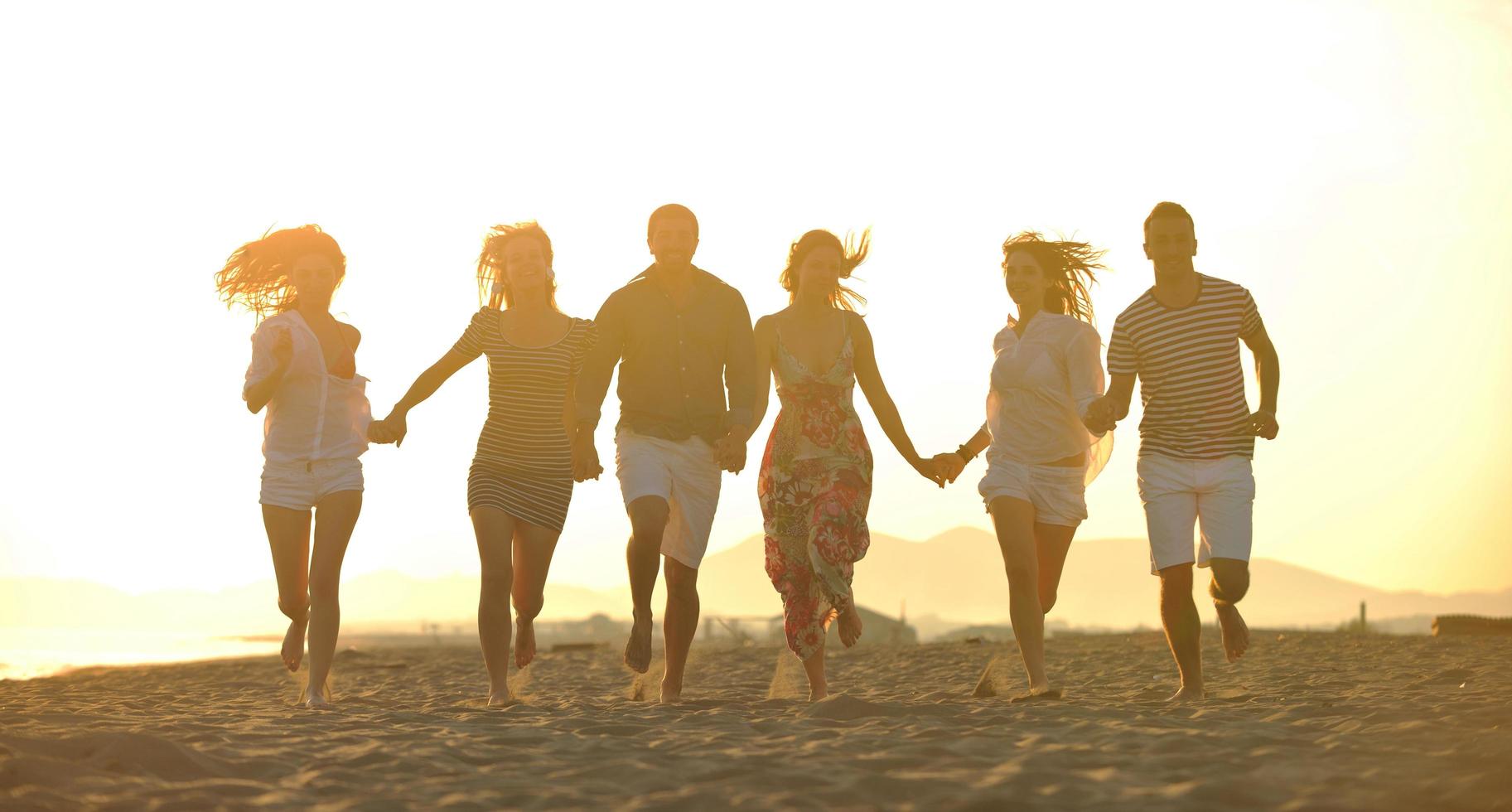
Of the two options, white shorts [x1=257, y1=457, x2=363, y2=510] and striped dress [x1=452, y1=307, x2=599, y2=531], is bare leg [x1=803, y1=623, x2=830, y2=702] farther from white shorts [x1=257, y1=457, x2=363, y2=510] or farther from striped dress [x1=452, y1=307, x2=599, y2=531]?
white shorts [x1=257, y1=457, x2=363, y2=510]

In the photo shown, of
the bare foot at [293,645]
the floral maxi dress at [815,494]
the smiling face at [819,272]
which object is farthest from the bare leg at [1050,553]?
the bare foot at [293,645]

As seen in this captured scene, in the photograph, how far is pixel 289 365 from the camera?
7.42m

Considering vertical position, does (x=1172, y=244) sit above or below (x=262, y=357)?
above

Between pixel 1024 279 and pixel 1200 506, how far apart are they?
1553mm

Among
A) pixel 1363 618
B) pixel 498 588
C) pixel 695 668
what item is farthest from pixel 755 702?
pixel 1363 618

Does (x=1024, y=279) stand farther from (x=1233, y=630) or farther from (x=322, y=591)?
(x=322, y=591)

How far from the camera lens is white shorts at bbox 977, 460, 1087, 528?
23.3ft

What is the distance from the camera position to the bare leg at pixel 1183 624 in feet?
22.2

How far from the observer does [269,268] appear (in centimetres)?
800

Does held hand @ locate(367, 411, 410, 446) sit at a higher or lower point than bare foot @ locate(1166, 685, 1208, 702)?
higher

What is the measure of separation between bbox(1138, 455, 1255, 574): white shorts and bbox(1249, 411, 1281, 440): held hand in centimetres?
14

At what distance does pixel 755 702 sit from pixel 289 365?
9.90 feet

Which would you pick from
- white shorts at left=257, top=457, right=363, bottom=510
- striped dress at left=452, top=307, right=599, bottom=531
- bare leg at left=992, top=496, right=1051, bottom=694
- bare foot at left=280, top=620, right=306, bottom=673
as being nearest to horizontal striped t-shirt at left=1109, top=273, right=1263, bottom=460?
bare leg at left=992, top=496, right=1051, bottom=694

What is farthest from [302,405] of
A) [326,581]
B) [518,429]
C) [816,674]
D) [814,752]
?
[814,752]
